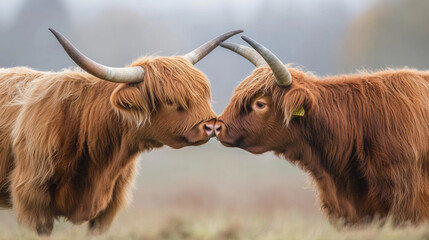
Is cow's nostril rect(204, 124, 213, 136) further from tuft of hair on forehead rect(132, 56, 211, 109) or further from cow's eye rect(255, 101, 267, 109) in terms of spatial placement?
cow's eye rect(255, 101, 267, 109)

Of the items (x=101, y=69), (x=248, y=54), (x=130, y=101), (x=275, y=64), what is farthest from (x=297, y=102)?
(x=101, y=69)

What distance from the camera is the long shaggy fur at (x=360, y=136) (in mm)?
4051

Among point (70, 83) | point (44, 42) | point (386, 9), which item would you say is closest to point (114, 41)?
point (44, 42)

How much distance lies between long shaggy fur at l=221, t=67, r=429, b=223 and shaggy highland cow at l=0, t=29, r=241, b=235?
492 mm

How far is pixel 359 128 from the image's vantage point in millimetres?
4293

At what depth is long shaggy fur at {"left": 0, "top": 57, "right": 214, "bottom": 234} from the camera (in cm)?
435

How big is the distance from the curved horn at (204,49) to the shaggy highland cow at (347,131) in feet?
1.49

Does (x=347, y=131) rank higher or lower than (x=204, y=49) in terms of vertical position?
lower

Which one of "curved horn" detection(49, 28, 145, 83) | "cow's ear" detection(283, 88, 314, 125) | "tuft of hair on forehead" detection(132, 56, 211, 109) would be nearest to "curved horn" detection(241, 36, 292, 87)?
"cow's ear" detection(283, 88, 314, 125)

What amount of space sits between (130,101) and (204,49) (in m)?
1.02

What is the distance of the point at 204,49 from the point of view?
16.3 feet

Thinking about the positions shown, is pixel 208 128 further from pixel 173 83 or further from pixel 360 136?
pixel 360 136

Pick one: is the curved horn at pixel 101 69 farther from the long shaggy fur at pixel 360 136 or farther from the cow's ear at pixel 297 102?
the cow's ear at pixel 297 102

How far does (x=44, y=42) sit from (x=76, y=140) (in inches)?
666
